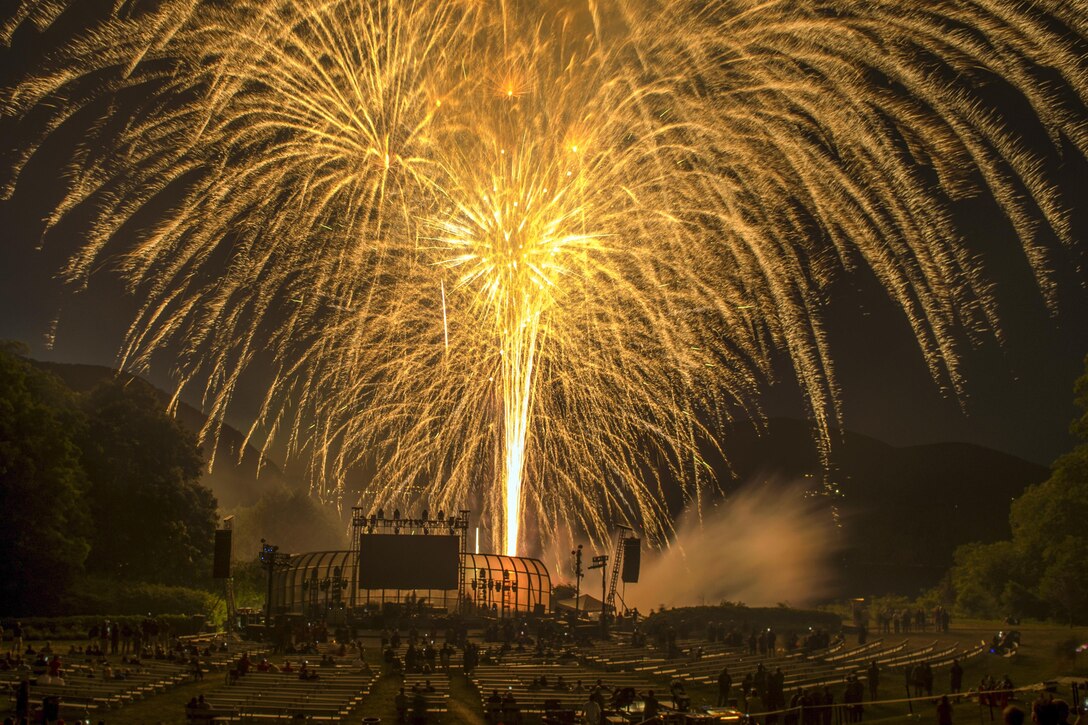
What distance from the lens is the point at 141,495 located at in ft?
165

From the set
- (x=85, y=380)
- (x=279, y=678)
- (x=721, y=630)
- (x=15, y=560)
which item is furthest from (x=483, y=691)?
(x=85, y=380)

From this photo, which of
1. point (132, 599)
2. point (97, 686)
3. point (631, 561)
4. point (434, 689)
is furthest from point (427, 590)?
point (97, 686)

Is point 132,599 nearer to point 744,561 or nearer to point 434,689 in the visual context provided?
point 434,689

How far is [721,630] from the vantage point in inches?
1617

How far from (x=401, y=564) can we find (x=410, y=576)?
0.66 meters

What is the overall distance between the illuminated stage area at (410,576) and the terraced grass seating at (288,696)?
1566 cm

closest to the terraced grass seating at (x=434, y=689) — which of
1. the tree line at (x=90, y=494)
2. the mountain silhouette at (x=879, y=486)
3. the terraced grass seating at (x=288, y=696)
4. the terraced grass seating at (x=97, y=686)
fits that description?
the terraced grass seating at (x=288, y=696)

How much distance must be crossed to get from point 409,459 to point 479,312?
27.0 ft

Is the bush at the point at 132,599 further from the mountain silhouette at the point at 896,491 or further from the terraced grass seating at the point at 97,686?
the mountain silhouette at the point at 896,491

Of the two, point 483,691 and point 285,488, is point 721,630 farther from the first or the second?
point 285,488

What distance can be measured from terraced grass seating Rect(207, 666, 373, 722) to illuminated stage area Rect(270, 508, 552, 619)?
15658mm

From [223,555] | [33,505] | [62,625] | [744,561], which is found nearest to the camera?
[223,555]

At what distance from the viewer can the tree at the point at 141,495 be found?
4878cm

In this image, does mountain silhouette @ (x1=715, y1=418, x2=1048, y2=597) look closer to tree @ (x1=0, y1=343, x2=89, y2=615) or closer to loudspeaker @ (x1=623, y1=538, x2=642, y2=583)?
loudspeaker @ (x1=623, y1=538, x2=642, y2=583)
